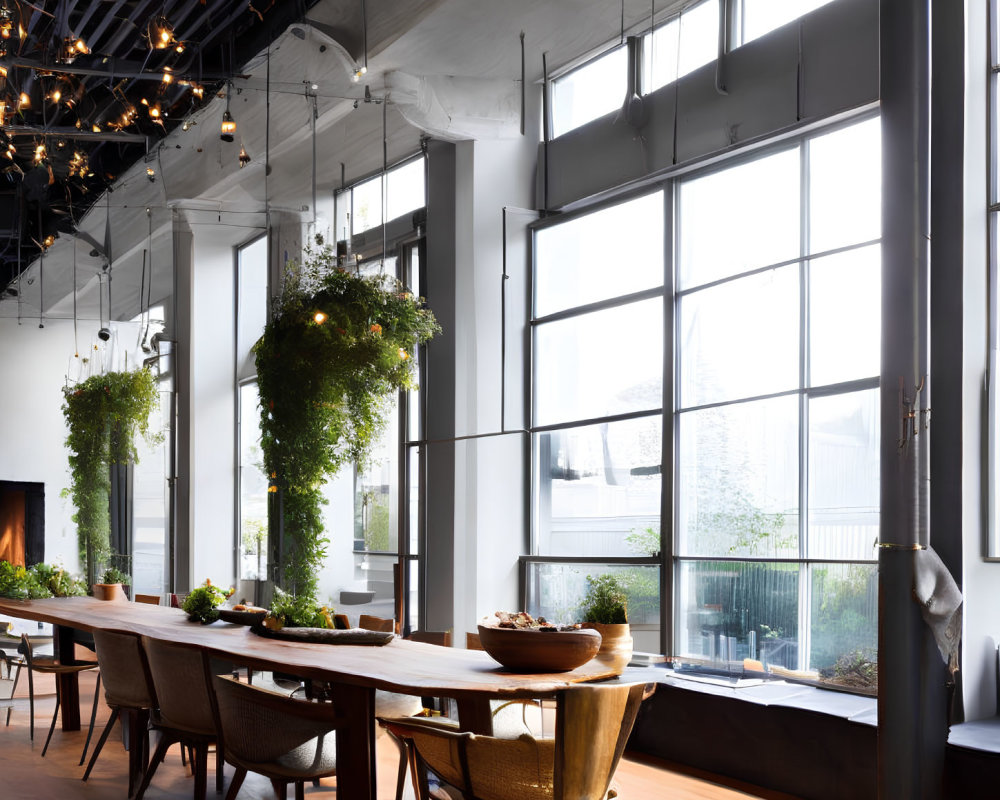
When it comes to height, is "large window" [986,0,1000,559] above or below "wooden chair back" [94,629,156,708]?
above

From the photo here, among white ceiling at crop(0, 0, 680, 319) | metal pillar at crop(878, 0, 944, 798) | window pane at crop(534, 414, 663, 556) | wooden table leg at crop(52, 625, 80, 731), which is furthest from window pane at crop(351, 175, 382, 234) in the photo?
metal pillar at crop(878, 0, 944, 798)

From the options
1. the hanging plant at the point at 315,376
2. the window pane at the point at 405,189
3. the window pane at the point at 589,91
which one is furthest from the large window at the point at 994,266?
the window pane at the point at 405,189

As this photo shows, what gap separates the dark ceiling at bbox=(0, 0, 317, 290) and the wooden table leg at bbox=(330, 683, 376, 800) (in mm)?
4187

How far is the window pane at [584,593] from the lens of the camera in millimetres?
7887

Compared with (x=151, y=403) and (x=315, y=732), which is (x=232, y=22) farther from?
(x=315, y=732)

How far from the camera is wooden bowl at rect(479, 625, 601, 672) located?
432 centimetres

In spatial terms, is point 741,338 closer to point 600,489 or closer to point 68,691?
point 600,489

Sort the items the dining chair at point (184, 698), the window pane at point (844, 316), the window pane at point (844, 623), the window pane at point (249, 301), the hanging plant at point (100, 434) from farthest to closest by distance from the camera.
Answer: the window pane at point (249, 301)
the hanging plant at point (100, 434)
the window pane at point (844, 316)
the window pane at point (844, 623)
the dining chair at point (184, 698)

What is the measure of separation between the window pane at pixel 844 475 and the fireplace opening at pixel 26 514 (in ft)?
47.0

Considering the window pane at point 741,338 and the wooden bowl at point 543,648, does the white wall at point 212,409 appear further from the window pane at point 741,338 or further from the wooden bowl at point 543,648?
the wooden bowl at point 543,648

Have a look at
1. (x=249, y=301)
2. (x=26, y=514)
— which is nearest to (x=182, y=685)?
(x=249, y=301)

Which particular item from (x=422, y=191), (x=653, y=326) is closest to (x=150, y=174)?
(x=422, y=191)

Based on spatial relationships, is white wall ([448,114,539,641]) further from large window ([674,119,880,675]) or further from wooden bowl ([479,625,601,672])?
wooden bowl ([479,625,601,672])

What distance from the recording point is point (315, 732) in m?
4.58
